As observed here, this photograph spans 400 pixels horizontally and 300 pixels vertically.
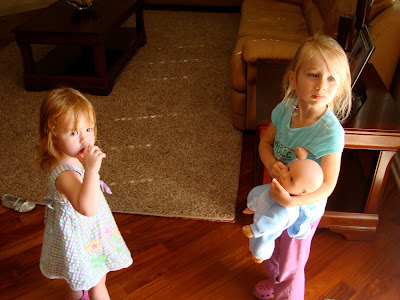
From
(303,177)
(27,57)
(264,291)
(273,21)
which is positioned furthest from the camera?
(273,21)

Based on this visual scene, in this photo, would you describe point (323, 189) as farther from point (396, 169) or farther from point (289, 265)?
point (396, 169)

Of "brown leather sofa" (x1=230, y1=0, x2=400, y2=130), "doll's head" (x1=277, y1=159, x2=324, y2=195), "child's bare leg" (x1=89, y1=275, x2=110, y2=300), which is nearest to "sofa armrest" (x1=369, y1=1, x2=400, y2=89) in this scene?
"brown leather sofa" (x1=230, y1=0, x2=400, y2=130)

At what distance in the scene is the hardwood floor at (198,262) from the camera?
1.68m

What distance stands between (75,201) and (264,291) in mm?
836

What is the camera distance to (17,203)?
2.07 metres

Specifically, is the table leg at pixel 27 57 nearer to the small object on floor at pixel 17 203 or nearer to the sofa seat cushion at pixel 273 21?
the small object on floor at pixel 17 203

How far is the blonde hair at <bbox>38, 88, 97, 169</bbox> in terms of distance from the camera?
46.4 inches

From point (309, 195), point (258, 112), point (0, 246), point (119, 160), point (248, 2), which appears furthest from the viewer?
point (248, 2)

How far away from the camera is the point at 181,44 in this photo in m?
3.90

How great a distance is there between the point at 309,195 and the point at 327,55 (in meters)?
0.38

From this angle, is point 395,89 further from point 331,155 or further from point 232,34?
point 232,34

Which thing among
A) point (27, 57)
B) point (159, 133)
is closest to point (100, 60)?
point (27, 57)

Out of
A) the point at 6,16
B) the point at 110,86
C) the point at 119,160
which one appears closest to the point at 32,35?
the point at 110,86

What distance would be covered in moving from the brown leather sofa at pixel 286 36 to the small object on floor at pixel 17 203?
1290 mm
